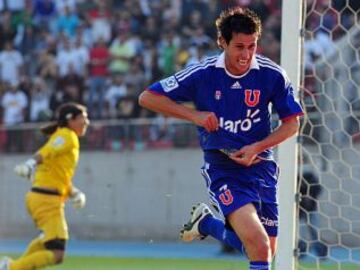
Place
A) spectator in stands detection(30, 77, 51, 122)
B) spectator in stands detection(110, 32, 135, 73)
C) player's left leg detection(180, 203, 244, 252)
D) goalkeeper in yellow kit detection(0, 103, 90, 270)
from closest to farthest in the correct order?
player's left leg detection(180, 203, 244, 252), goalkeeper in yellow kit detection(0, 103, 90, 270), spectator in stands detection(30, 77, 51, 122), spectator in stands detection(110, 32, 135, 73)

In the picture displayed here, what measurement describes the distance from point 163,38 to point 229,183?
13.2 m

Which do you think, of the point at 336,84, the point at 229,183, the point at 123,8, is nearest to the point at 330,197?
the point at 336,84

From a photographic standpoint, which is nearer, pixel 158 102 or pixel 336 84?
pixel 158 102

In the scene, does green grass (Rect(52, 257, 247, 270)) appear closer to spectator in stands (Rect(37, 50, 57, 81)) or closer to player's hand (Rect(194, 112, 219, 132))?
player's hand (Rect(194, 112, 219, 132))

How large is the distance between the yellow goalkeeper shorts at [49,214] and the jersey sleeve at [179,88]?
4347 millimetres

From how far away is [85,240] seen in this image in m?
17.1

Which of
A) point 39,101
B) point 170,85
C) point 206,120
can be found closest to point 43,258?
point 170,85

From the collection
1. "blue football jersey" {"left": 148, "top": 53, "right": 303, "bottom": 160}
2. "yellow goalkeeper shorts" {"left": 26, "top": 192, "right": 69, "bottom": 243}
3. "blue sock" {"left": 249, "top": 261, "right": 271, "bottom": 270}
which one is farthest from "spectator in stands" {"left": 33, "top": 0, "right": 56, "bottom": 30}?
"blue sock" {"left": 249, "top": 261, "right": 271, "bottom": 270}

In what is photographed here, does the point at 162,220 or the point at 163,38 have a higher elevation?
the point at 163,38

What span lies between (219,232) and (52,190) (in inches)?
165

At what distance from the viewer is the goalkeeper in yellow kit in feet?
37.9

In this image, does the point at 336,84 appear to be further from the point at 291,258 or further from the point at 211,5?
the point at 211,5

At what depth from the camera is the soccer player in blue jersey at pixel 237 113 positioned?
7.43 metres

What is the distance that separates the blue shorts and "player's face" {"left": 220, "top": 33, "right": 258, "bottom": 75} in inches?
28.0
